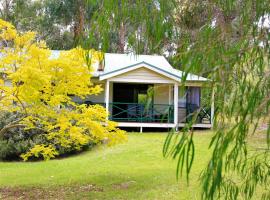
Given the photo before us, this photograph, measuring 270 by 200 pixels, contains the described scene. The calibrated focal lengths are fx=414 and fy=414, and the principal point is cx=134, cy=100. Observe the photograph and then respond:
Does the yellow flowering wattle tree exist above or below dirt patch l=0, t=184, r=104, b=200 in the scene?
above

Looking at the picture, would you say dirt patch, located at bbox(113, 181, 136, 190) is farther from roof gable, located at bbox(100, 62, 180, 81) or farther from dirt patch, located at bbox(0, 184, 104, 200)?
roof gable, located at bbox(100, 62, 180, 81)

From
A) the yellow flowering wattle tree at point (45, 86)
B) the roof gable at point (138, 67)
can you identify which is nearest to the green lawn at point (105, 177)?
the yellow flowering wattle tree at point (45, 86)

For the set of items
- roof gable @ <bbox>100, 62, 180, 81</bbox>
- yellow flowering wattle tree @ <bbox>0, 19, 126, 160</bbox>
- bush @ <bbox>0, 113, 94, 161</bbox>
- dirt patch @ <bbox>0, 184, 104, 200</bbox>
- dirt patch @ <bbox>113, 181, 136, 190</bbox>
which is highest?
roof gable @ <bbox>100, 62, 180, 81</bbox>

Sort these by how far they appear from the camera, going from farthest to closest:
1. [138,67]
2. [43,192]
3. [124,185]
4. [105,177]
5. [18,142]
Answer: [138,67] < [18,142] < [105,177] < [124,185] < [43,192]

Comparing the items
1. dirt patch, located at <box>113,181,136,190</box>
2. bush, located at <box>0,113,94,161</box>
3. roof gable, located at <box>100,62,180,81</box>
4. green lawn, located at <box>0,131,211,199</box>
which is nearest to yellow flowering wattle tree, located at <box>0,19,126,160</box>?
green lawn, located at <box>0,131,211,199</box>

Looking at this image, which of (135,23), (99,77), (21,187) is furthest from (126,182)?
(99,77)

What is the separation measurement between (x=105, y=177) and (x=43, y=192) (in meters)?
1.82

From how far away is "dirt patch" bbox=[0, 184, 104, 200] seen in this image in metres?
9.01

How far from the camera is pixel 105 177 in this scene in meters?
10.6

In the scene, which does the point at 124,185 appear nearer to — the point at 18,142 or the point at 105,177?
the point at 105,177

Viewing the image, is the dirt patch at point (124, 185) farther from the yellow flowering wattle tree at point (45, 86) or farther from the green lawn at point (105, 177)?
the yellow flowering wattle tree at point (45, 86)

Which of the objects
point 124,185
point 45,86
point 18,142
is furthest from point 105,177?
point 18,142

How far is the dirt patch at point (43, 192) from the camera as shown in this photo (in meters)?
9.01

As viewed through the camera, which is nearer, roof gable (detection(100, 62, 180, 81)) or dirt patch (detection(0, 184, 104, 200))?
dirt patch (detection(0, 184, 104, 200))
